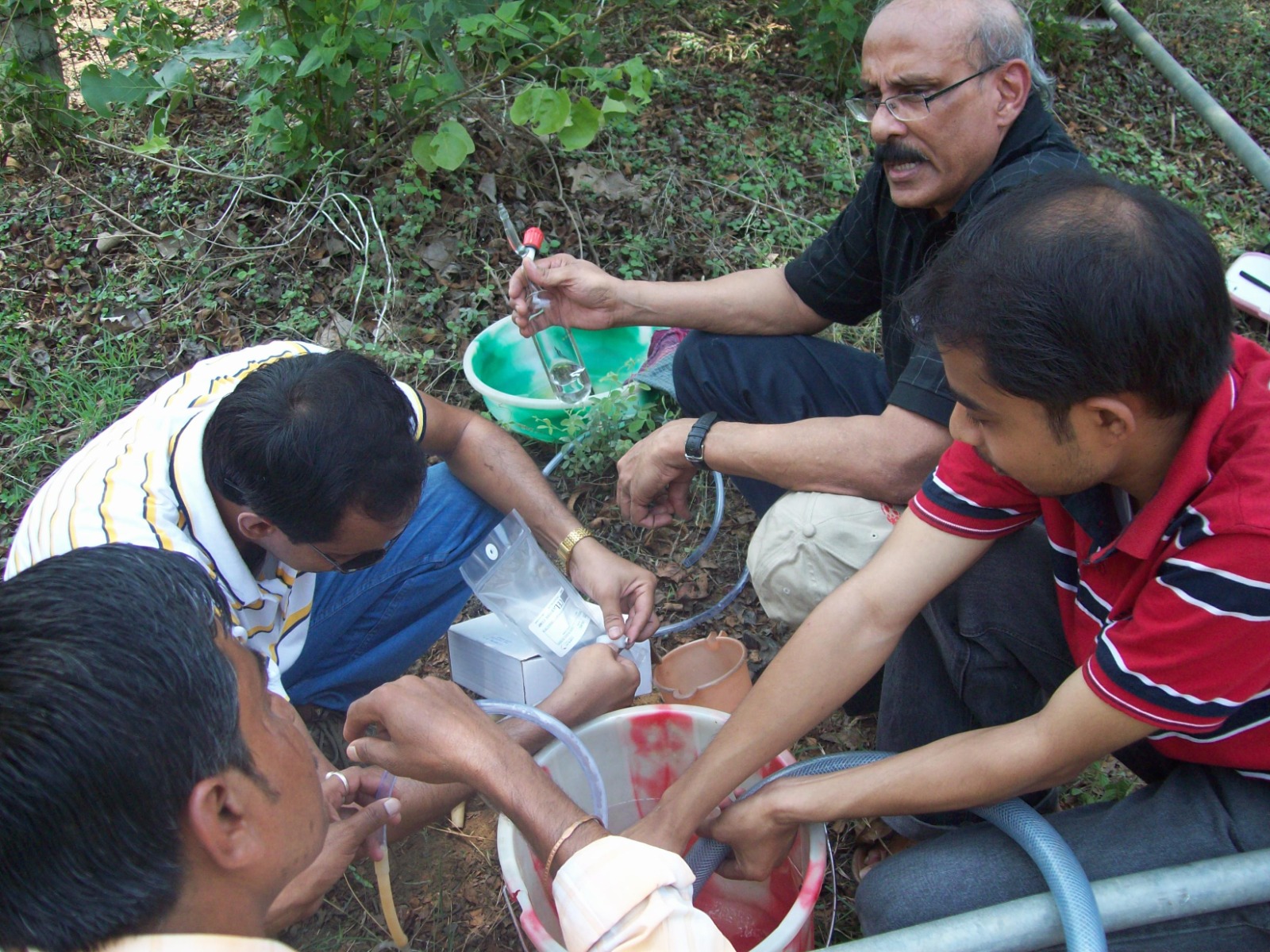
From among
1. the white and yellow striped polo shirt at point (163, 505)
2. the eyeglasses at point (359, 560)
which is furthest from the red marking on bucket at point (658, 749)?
the white and yellow striped polo shirt at point (163, 505)

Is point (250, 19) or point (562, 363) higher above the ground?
point (250, 19)

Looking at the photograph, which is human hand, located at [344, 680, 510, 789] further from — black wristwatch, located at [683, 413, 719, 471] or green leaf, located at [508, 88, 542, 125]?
green leaf, located at [508, 88, 542, 125]

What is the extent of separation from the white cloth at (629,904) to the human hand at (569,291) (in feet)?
5.94

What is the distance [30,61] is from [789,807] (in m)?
4.08

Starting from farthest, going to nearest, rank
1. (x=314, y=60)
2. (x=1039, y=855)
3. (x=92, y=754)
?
(x=314, y=60)
(x=1039, y=855)
(x=92, y=754)

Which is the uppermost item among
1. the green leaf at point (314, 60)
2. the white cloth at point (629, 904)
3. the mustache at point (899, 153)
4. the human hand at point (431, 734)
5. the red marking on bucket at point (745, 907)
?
the green leaf at point (314, 60)

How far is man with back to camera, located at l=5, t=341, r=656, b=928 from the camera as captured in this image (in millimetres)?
1745

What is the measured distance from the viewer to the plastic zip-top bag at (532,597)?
7.41 ft

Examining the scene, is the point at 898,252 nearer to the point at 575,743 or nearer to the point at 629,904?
the point at 575,743

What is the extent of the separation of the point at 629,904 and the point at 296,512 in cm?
95

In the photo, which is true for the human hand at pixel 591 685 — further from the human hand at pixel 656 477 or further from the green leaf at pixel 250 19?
the green leaf at pixel 250 19

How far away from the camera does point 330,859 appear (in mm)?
1727

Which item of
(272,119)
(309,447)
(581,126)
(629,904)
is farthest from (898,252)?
(272,119)

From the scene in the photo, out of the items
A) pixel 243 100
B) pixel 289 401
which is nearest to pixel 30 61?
pixel 243 100
